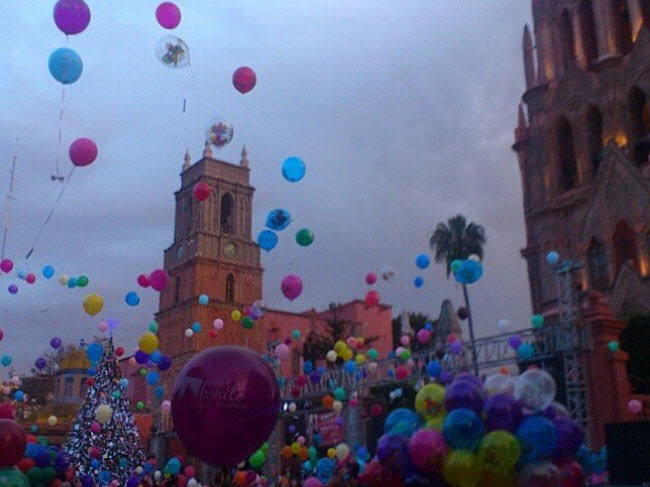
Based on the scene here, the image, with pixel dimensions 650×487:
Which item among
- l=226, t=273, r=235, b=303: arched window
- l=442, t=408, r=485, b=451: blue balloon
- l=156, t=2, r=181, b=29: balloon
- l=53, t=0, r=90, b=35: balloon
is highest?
l=226, t=273, r=235, b=303: arched window

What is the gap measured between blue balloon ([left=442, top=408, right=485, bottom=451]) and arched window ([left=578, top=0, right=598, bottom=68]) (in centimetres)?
2643

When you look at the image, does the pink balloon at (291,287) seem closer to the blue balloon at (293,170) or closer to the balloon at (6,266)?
the blue balloon at (293,170)

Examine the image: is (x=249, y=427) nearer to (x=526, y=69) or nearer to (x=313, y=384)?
(x=313, y=384)

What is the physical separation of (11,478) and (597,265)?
2391 cm

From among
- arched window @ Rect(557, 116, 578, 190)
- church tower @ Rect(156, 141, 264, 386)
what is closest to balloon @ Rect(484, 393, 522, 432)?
arched window @ Rect(557, 116, 578, 190)

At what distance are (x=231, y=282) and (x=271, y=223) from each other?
38.4 metres

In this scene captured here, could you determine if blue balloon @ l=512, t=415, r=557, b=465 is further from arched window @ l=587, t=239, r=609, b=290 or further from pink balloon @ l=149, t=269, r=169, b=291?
arched window @ l=587, t=239, r=609, b=290

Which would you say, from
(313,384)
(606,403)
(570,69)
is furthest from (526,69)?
(606,403)

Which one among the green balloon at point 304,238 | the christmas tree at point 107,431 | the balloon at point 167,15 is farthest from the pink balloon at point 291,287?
the christmas tree at point 107,431

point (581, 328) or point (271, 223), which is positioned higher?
point (271, 223)

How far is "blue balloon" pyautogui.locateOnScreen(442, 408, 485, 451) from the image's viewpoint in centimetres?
670

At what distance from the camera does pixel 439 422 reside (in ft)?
24.0

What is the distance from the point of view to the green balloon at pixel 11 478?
270 inches

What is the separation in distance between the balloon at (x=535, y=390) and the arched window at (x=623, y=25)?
25309 millimetres
